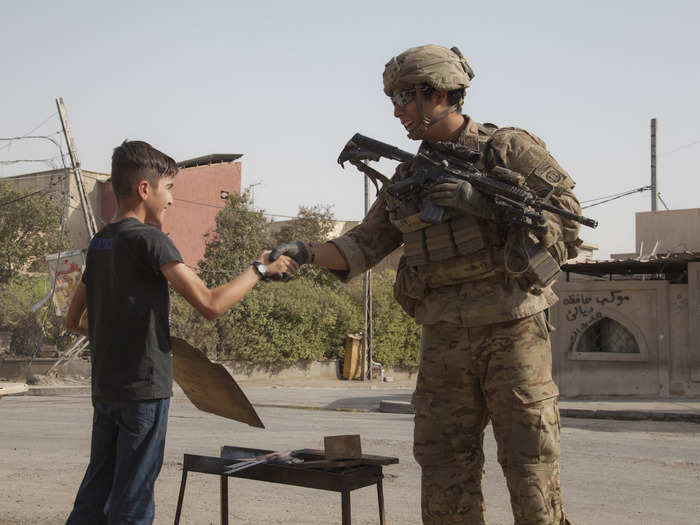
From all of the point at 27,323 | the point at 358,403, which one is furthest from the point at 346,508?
Answer: the point at 27,323

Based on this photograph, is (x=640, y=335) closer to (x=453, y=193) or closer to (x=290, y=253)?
(x=290, y=253)

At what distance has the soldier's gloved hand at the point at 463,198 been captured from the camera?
3.24m

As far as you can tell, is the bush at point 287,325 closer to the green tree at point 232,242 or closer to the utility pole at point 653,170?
the green tree at point 232,242

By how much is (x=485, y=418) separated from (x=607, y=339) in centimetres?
1399

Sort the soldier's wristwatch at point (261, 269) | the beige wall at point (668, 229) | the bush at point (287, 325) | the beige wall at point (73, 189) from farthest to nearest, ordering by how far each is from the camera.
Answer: the beige wall at point (73, 189), the bush at point (287, 325), the beige wall at point (668, 229), the soldier's wristwatch at point (261, 269)

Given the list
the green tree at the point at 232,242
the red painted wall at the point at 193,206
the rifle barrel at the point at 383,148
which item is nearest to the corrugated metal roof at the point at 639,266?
the rifle barrel at the point at 383,148

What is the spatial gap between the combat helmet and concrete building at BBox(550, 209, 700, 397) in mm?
12749

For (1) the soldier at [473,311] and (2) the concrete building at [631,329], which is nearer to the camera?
(1) the soldier at [473,311]

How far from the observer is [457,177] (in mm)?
3383

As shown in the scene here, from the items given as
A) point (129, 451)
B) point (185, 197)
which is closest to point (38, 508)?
point (129, 451)

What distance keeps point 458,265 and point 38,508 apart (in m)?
3.69

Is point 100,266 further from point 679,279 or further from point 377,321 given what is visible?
point 377,321

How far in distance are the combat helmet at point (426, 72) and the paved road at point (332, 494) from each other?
2.77 m

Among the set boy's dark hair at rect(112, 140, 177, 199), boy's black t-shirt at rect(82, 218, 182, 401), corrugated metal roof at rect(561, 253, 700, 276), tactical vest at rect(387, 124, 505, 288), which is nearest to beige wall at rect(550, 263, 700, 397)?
corrugated metal roof at rect(561, 253, 700, 276)
